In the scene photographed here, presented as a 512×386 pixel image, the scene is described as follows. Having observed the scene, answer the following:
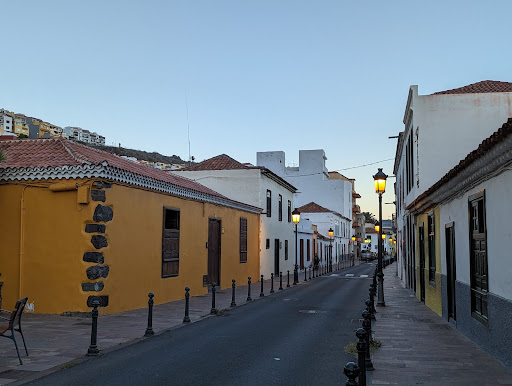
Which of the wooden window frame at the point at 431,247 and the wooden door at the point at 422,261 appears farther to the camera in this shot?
the wooden door at the point at 422,261

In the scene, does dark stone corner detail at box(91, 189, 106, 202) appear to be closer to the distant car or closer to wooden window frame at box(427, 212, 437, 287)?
wooden window frame at box(427, 212, 437, 287)

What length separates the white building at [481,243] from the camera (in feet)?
24.2

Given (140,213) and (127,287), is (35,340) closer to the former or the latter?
(127,287)

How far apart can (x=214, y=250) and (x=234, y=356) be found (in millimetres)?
13376

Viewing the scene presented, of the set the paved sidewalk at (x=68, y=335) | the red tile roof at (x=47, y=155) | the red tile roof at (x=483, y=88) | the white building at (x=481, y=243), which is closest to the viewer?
the white building at (x=481, y=243)

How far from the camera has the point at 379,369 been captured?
7.81m

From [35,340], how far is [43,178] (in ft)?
16.9

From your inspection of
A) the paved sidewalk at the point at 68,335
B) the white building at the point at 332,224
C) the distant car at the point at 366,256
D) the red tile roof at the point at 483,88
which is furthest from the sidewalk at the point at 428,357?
the distant car at the point at 366,256

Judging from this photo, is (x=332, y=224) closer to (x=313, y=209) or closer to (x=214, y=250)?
(x=313, y=209)

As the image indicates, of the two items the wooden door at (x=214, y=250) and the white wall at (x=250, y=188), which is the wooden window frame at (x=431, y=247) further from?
the white wall at (x=250, y=188)

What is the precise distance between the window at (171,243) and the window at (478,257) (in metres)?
10.1

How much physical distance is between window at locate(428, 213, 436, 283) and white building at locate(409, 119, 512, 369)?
2044mm

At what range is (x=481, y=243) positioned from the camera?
9.30 meters

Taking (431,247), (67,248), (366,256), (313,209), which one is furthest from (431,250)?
(366,256)
